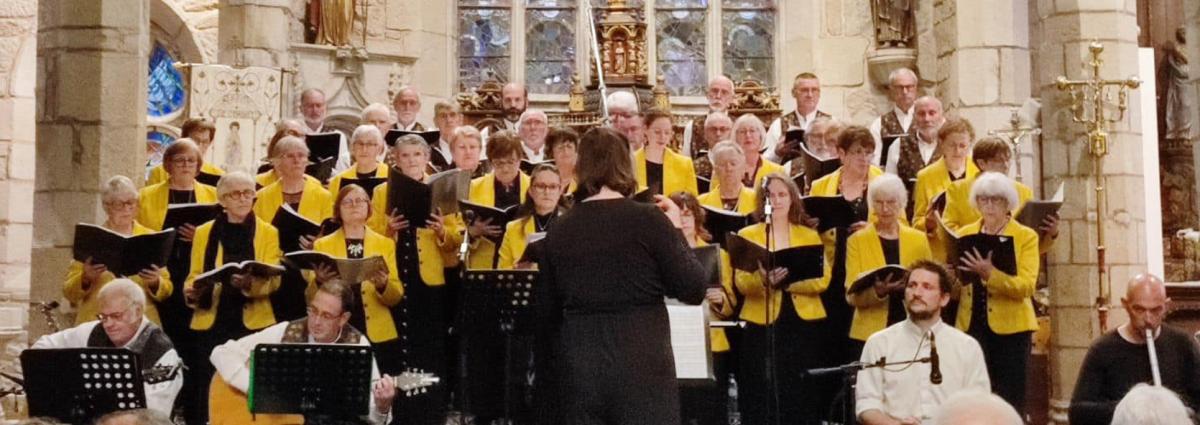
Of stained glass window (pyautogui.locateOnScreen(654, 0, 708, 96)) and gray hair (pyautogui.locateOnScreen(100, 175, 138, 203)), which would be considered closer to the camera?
gray hair (pyautogui.locateOnScreen(100, 175, 138, 203))

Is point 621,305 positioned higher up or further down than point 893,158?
further down

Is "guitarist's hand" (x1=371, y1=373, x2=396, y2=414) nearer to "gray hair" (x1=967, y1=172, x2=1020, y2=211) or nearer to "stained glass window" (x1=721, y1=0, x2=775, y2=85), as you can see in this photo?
"gray hair" (x1=967, y1=172, x2=1020, y2=211)

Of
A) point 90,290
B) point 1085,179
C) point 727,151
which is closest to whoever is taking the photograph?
point 90,290

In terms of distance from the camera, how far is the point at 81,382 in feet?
18.9

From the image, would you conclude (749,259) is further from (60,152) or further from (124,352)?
(60,152)

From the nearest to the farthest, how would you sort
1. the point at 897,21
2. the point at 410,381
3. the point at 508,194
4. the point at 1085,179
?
the point at 410,381
the point at 508,194
the point at 1085,179
the point at 897,21

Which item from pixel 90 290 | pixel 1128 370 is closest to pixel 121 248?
pixel 90 290

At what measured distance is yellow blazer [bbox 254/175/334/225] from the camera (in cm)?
766

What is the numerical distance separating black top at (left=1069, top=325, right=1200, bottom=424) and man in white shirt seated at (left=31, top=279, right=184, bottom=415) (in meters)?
3.58

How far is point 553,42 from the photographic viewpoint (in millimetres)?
13758

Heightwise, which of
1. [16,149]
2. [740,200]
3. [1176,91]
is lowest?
[740,200]

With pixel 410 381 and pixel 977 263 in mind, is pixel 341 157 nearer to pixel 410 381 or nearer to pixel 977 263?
pixel 410 381

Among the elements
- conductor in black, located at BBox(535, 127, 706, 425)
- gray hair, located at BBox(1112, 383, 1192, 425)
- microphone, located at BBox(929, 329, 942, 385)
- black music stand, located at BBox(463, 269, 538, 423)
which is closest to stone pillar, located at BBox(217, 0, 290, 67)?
black music stand, located at BBox(463, 269, 538, 423)

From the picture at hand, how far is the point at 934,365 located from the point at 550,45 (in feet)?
27.0
